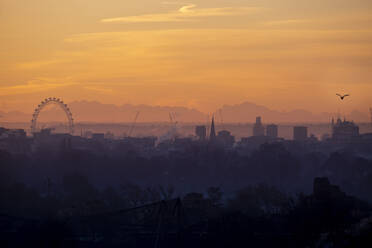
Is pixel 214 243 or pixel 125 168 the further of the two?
pixel 125 168

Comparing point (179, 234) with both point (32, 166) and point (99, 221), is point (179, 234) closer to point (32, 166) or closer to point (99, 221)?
point (99, 221)

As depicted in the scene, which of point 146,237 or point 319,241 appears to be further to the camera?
point 146,237

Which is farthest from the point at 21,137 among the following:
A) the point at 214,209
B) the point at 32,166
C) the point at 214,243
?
the point at 214,243

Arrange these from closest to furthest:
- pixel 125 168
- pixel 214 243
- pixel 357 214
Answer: pixel 214 243 < pixel 357 214 < pixel 125 168

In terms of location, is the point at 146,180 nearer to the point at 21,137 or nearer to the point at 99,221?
the point at 99,221

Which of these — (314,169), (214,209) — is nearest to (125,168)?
(314,169)

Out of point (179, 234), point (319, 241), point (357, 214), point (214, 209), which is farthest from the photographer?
point (214, 209)

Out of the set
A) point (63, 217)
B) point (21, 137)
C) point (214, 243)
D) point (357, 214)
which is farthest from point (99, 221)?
point (21, 137)

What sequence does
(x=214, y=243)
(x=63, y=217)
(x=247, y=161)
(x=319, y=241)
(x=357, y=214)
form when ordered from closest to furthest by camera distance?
(x=319, y=241), (x=214, y=243), (x=357, y=214), (x=63, y=217), (x=247, y=161)
